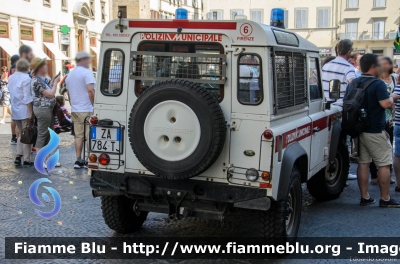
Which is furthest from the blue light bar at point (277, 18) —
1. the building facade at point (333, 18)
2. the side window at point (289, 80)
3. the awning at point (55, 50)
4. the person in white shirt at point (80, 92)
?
the building facade at point (333, 18)

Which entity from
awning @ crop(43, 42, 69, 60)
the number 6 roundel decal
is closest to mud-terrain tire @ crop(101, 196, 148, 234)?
the number 6 roundel decal

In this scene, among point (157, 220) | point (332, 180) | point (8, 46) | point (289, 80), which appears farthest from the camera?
point (8, 46)

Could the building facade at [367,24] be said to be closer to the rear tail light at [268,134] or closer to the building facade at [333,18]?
the building facade at [333,18]

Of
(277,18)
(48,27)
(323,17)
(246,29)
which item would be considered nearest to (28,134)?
(277,18)

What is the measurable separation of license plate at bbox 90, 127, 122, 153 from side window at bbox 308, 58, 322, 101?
2298 mm

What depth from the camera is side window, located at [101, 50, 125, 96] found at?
483 centimetres

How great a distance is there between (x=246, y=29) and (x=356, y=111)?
7.89 ft

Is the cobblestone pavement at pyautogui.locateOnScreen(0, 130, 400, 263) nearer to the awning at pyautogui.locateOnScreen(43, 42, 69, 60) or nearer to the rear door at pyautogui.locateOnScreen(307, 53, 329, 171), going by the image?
the rear door at pyautogui.locateOnScreen(307, 53, 329, 171)

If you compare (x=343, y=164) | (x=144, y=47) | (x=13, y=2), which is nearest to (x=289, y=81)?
(x=144, y=47)

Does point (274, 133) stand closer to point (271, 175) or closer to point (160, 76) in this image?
point (271, 175)

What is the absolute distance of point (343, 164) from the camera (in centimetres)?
695

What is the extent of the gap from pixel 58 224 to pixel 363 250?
3.21m

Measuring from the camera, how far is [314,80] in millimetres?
6066

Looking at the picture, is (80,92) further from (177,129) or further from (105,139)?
(177,129)
